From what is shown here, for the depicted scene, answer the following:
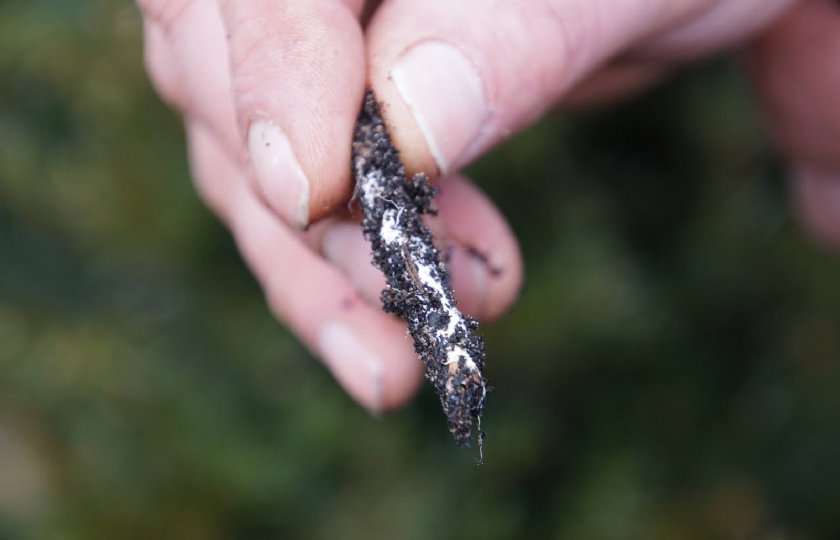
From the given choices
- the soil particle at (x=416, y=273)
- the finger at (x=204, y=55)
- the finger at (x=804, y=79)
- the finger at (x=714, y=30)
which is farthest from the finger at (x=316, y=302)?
the finger at (x=804, y=79)

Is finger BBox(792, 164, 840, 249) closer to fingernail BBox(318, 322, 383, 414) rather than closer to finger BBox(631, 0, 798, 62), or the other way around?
finger BBox(631, 0, 798, 62)

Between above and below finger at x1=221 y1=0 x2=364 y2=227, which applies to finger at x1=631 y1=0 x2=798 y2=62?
below

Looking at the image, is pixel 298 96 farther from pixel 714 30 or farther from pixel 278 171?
pixel 714 30

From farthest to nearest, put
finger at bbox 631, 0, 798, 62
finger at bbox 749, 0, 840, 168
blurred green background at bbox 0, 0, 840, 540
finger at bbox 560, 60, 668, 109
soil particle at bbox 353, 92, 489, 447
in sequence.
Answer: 1. finger at bbox 560, 60, 668, 109
2. finger at bbox 749, 0, 840, 168
3. blurred green background at bbox 0, 0, 840, 540
4. finger at bbox 631, 0, 798, 62
5. soil particle at bbox 353, 92, 489, 447

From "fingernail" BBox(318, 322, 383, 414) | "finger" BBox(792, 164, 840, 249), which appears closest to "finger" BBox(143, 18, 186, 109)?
"fingernail" BBox(318, 322, 383, 414)

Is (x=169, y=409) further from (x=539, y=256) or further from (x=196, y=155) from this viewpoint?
(x=539, y=256)

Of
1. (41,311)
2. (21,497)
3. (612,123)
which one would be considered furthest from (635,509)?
(41,311)

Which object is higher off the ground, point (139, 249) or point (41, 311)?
point (139, 249)

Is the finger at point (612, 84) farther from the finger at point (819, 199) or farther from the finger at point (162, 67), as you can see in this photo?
the finger at point (162, 67)
